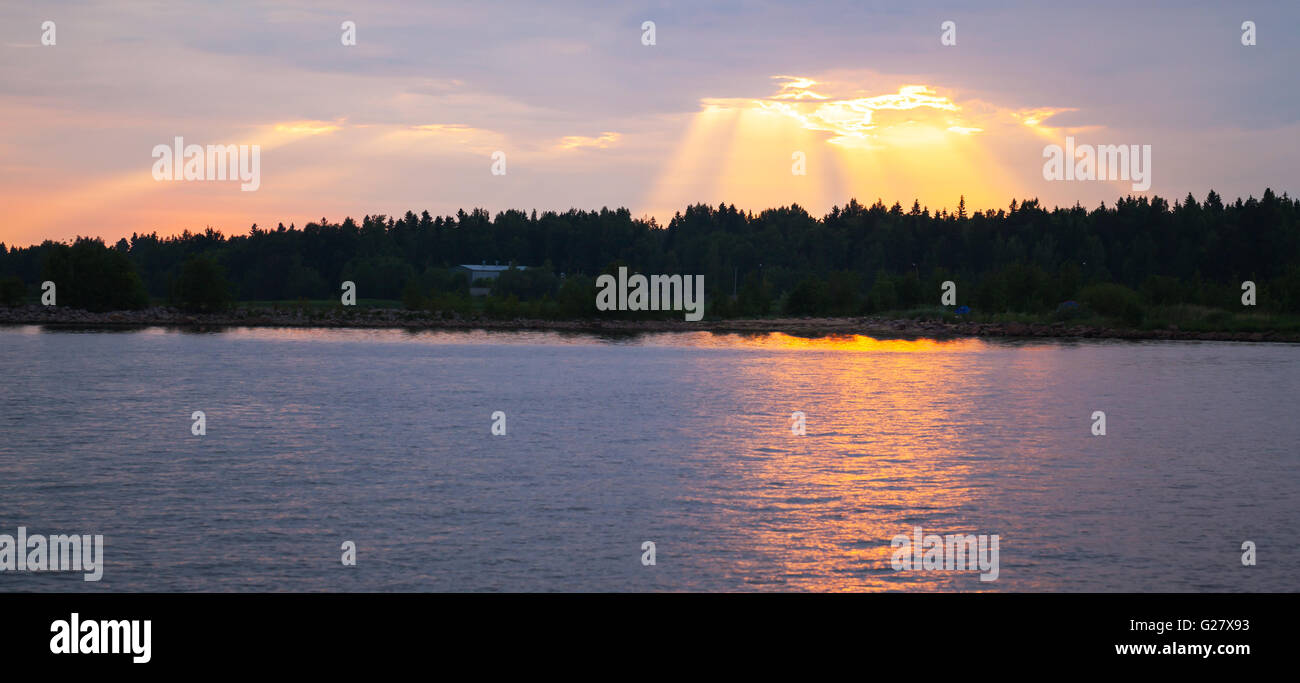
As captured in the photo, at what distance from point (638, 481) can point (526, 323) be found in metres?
133

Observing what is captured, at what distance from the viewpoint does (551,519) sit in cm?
2014

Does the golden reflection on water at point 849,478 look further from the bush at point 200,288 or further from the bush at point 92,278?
the bush at point 92,278

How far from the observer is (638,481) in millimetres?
24516

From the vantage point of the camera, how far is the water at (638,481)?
16.5m

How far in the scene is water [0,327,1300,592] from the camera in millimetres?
16531

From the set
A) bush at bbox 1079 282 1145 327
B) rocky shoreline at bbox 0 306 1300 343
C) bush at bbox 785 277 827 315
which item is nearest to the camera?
bush at bbox 1079 282 1145 327

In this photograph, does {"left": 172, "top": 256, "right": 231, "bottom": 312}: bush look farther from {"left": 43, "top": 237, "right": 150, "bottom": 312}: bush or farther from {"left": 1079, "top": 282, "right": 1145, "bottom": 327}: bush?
{"left": 1079, "top": 282, "right": 1145, "bottom": 327}: bush

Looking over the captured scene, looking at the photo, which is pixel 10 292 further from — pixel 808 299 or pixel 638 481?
pixel 638 481

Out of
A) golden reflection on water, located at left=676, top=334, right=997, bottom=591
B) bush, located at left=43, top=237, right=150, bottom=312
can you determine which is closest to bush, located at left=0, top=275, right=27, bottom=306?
bush, located at left=43, top=237, right=150, bottom=312

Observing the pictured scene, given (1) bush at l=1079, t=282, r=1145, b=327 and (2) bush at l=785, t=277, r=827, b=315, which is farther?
(2) bush at l=785, t=277, r=827, b=315

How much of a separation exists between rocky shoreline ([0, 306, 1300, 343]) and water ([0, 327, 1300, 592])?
77.2 metres

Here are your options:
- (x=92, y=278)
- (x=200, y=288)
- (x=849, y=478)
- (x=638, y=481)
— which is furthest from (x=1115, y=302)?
(x=92, y=278)
